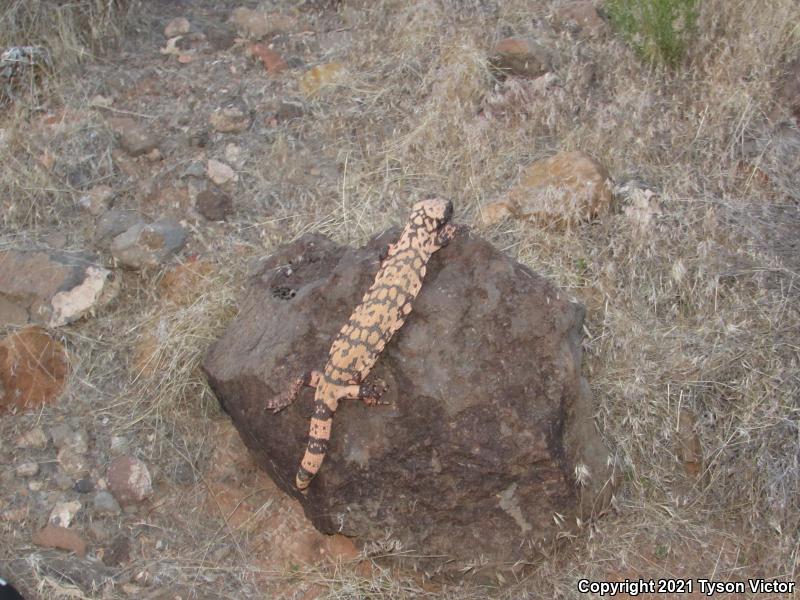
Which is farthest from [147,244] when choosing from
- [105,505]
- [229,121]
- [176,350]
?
[105,505]

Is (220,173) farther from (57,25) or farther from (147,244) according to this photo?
(57,25)

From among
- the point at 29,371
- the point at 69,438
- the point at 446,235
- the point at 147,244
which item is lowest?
the point at 69,438

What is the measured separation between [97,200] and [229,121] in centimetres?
88

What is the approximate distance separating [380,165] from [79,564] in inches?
97.9

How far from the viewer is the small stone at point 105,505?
11.6 feet

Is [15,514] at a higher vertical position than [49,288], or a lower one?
lower

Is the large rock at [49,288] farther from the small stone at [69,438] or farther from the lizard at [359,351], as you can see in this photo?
the lizard at [359,351]

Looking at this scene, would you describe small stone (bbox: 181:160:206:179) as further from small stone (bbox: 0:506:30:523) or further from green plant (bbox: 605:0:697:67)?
green plant (bbox: 605:0:697:67)

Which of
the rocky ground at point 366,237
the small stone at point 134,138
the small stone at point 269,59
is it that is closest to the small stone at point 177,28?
the rocky ground at point 366,237

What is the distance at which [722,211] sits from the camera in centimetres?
412

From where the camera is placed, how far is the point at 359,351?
10.2ft

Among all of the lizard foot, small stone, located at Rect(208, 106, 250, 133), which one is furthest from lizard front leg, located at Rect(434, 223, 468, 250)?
small stone, located at Rect(208, 106, 250, 133)

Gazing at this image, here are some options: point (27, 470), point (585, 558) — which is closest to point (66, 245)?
point (27, 470)

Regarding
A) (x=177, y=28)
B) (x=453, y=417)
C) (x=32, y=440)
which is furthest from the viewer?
(x=177, y=28)
